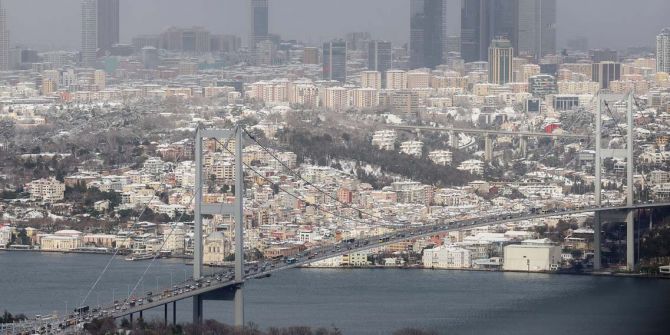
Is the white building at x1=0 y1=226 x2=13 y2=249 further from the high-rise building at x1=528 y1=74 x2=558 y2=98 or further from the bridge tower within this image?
the high-rise building at x1=528 y1=74 x2=558 y2=98

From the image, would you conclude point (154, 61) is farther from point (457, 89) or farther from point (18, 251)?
point (18, 251)

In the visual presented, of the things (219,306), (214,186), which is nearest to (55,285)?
(219,306)

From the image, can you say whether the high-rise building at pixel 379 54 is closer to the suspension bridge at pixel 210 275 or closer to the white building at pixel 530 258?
the white building at pixel 530 258

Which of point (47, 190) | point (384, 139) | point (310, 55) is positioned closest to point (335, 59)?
point (310, 55)

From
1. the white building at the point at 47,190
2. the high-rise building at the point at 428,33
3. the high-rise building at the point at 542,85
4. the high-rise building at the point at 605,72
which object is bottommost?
the white building at the point at 47,190

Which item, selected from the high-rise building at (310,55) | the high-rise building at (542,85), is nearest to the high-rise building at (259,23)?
the high-rise building at (310,55)

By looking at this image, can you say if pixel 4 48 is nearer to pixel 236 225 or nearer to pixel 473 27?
pixel 473 27
